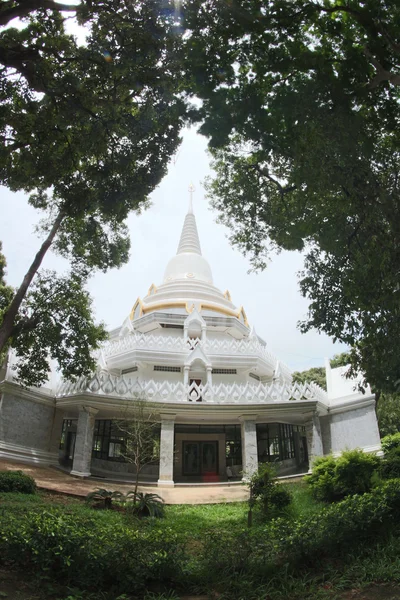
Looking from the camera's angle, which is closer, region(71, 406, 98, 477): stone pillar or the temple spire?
region(71, 406, 98, 477): stone pillar

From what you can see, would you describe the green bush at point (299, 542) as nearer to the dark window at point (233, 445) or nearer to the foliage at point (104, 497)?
the foliage at point (104, 497)

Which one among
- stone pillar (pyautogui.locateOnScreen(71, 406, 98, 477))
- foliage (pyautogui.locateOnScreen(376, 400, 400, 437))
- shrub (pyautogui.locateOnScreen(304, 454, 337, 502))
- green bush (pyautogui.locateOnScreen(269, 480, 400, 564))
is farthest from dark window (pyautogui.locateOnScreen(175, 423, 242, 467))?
green bush (pyautogui.locateOnScreen(269, 480, 400, 564))

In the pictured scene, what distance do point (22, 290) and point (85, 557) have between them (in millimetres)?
11322

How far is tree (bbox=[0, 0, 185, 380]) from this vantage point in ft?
29.8

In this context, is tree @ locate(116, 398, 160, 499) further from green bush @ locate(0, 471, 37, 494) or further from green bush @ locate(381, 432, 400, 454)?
green bush @ locate(381, 432, 400, 454)

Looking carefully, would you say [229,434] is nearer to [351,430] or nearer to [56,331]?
[351,430]

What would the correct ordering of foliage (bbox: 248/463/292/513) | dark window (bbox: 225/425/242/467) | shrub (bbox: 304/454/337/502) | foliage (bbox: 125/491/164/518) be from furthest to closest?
dark window (bbox: 225/425/242/467), shrub (bbox: 304/454/337/502), foliage (bbox: 248/463/292/513), foliage (bbox: 125/491/164/518)

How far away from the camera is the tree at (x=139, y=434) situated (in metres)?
13.2

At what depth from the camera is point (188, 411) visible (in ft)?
59.6

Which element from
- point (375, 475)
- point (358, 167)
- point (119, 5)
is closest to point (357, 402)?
point (375, 475)

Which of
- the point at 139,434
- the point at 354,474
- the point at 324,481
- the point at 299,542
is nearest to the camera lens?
the point at 299,542

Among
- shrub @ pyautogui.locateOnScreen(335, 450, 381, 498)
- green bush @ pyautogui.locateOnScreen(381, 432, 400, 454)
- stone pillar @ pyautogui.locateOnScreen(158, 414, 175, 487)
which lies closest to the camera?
shrub @ pyautogui.locateOnScreen(335, 450, 381, 498)

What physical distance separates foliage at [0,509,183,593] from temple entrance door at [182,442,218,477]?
15.2 m

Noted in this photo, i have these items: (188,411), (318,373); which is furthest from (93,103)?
(318,373)
